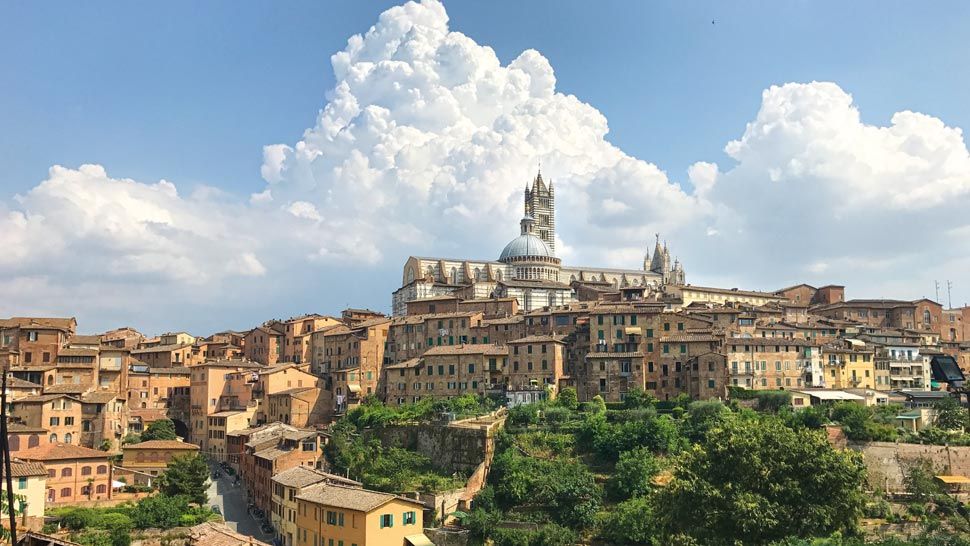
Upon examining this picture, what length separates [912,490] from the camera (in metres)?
52.8

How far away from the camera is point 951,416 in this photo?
200 feet

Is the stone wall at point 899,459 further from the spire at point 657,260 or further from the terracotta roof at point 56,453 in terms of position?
the spire at point 657,260

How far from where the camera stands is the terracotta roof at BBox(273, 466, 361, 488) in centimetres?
5169

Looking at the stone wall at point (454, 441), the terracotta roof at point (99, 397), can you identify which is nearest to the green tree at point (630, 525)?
the stone wall at point (454, 441)

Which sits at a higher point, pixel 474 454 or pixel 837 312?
pixel 837 312

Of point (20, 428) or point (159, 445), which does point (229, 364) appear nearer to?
point (159, 445)

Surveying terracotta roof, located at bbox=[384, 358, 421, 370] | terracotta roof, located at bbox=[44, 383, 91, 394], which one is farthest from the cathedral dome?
terracotta roof, located at bbox=[44, 383, 91, 394]

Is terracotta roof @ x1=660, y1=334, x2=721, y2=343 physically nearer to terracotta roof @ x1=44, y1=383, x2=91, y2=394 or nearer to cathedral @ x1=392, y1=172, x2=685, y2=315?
cathedral @ x1=392, y1=172, x2=685, y2=315

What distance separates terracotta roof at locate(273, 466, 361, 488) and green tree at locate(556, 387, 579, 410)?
763 inches

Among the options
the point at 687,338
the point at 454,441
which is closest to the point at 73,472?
the point at 454,441

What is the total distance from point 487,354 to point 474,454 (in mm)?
14122

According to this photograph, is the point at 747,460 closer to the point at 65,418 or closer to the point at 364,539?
the point at 364,539

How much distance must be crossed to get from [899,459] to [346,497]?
3552cm

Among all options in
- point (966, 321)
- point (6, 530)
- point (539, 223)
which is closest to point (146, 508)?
point (6, 530)
